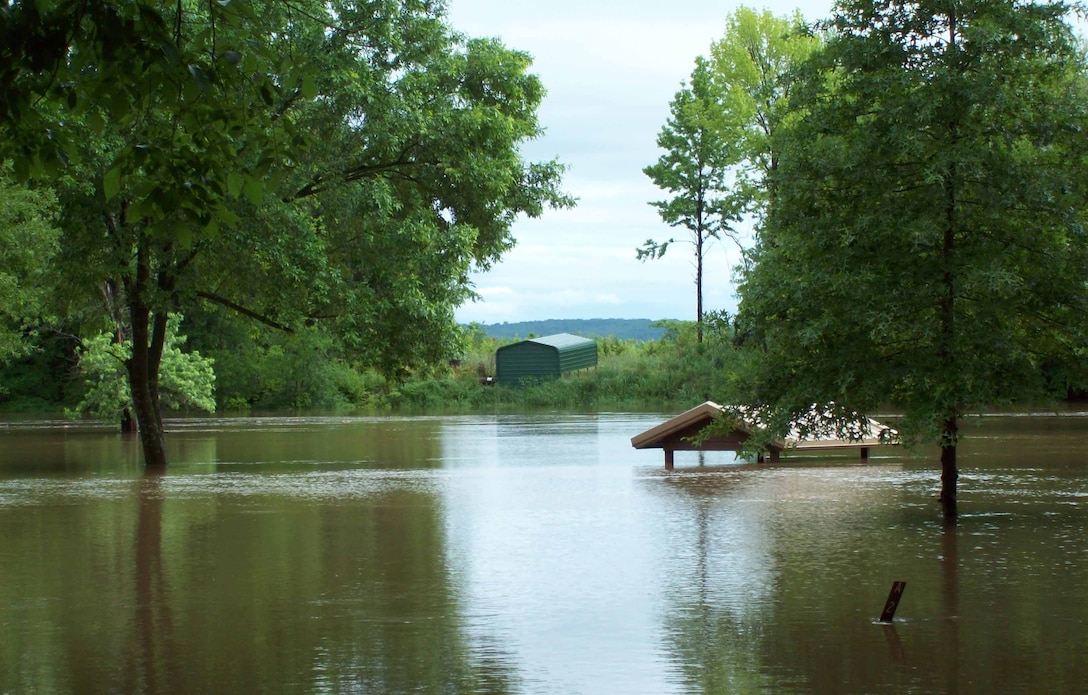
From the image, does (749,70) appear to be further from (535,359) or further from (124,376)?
(124,376)

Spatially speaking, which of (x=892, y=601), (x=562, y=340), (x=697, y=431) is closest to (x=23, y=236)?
(x=697, y=431)

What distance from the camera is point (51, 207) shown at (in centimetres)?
2362

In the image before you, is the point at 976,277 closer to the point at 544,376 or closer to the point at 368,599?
the point at 368,599

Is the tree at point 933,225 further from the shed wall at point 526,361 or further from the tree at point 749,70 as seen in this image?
the shed wall at point 526,361

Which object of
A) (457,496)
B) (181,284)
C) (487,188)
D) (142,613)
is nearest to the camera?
(142,613)

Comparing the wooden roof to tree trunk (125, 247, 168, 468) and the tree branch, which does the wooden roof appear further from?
tree trunk (125, 247, 168, 468)

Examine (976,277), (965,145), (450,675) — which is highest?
(965,145)

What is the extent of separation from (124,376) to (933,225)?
94.1 ft

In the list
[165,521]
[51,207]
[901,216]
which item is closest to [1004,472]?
[901,216]

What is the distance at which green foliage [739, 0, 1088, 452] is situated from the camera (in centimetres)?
1373

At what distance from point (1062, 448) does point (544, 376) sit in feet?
112

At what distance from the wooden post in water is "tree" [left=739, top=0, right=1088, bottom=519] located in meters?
4.86

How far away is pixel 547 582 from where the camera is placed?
35.6ft

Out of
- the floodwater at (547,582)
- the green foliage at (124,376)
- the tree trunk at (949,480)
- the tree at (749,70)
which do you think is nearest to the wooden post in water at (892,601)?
the floodwater at (547,582)
